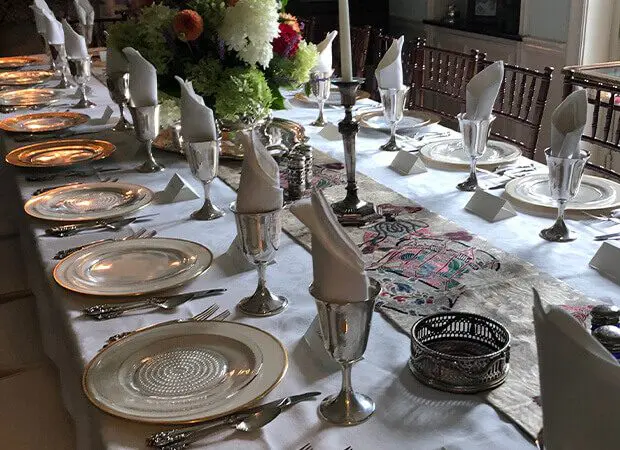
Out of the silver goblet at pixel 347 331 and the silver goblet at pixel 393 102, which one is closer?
the silver goblet at pixel 347 331

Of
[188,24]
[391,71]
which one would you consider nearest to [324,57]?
[391,71]

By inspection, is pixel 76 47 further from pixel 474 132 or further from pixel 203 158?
pixel 474 132

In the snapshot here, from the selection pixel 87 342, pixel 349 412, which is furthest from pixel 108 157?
pixel 349 412

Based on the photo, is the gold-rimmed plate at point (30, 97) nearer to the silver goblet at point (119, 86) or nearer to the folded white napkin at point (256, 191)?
the silver goblet at point (119, 86)

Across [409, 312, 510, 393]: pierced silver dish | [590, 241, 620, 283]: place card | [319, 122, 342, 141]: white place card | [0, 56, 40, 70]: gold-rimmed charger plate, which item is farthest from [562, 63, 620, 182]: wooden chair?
[0, 56, 40, 70]: gold-rimmed charger plate

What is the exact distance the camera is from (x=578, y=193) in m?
1.58

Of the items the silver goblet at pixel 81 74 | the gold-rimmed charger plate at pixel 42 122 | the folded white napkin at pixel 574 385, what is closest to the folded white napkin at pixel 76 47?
the silver goblet at pixel 81 74

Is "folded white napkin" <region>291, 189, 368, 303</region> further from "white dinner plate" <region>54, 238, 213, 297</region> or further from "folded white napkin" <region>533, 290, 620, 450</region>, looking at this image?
"white dinner plate" <region>54, 238, 213, 297</region>

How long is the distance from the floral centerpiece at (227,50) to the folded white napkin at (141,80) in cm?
9

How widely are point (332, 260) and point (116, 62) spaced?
1.52 metres

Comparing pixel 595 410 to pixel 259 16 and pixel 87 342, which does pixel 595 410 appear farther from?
pixel 259 16

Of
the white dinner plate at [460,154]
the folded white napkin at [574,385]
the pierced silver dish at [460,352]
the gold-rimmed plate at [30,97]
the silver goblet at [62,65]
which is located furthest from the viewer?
the silver goblet at [62,65]

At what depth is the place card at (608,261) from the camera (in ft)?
4.04

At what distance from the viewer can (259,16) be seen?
5.80 ft
